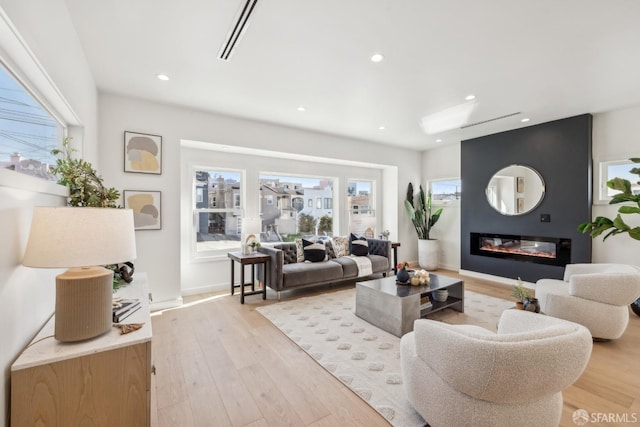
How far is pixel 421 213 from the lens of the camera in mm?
6523

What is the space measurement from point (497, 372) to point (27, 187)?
89.7 inches

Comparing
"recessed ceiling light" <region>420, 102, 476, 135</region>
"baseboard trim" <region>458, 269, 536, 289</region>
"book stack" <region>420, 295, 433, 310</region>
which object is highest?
"recessed ceiling light" <region>420, 102, 476, 135</region>

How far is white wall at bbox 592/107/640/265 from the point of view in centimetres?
394

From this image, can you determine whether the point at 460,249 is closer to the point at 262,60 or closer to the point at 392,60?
the point at 392,60

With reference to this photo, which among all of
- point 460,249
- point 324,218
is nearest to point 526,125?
point 460,249

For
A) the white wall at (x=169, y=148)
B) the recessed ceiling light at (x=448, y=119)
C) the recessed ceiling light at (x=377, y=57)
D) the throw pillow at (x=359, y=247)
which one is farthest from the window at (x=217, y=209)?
the recessed ceiling light at (x=448, y=119)

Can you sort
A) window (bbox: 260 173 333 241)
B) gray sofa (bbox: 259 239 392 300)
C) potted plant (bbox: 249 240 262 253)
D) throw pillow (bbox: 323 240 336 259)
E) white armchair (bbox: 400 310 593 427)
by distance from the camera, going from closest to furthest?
1. white armchair (bbox: 400 310 593 427)
2. gray sofa (bbox: 259 239 392 300)
3. potted plant (bbox: 249 240 262 253)
4. throw pillow (bbox: 323 240 336 259)
5. window (bbox: 260 173 333 241)

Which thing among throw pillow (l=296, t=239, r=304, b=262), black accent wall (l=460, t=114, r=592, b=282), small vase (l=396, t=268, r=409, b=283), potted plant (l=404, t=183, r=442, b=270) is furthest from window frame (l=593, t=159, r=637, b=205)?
throw pillow (l=296, t=239, r=304, b=262)

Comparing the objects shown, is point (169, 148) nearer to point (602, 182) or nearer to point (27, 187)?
point (27, 187)

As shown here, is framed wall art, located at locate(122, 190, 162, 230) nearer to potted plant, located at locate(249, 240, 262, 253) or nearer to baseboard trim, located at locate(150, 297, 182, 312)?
baseboard trim, located at locate(150, 297, 182, 312)

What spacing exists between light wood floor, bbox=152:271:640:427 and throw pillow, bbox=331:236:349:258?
223cm

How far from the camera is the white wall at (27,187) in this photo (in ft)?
3.55

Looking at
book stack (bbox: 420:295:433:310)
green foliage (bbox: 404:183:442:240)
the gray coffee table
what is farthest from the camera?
green foliage (bbox: 404:183:442:240)

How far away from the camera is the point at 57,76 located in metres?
1.86
